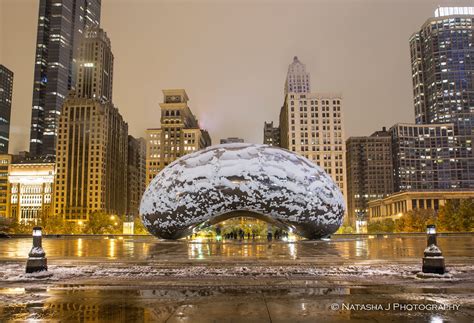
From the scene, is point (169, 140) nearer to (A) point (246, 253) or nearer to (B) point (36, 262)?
(A) point (246, 253)

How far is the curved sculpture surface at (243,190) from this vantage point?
19844 mm

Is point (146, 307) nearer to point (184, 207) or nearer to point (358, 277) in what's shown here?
point (358, 277)

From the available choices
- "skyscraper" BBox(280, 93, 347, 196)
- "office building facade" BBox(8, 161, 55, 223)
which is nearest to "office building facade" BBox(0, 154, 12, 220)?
"office building facade" BBox(8, 161, 55, 223)

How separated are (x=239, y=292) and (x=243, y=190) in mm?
12020

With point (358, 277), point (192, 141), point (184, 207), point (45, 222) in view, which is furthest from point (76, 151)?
point (358, 277)

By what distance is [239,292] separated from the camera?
777cm

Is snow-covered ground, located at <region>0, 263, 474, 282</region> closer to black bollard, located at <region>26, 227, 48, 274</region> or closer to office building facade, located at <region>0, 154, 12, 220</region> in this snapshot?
black bollard, located at <region>26, 227, 48, 274</region>

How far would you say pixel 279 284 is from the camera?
339 inches

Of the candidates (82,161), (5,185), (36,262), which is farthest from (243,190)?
(5,185)

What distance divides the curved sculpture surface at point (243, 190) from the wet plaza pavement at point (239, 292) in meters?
7.84

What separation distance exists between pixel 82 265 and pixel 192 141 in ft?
563

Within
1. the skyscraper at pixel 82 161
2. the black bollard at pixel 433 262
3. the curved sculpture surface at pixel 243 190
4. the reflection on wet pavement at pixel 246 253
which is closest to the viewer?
the black bollard at pixel 433 262

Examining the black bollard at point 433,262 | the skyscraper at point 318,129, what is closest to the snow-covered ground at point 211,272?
the black bollard at point 433,262

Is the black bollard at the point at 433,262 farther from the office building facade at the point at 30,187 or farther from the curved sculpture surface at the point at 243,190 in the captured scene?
the office building facade at the point at 30,187
